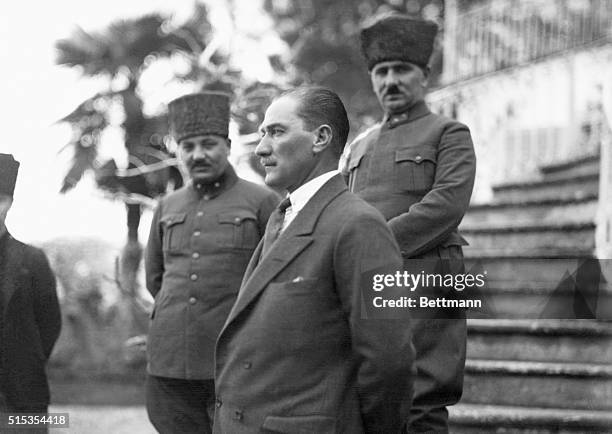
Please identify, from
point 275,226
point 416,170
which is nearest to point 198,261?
point 416,170

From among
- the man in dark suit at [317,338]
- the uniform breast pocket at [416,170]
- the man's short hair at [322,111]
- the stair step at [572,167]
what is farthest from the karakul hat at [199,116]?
the stair step at [572,167]

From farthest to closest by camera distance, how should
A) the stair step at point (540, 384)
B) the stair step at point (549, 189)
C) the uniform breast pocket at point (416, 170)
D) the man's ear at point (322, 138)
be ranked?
the stair step at point (549, 189), the stair step at point (540, 384), the uniform breast pocket at point (416, 170), the man's ear at point (322, 138)

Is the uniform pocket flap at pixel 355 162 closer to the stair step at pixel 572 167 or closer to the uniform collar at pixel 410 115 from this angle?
the uniform collar at pixel 410 115

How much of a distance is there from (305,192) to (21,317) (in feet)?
5.67

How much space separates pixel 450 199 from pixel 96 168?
6.80 m

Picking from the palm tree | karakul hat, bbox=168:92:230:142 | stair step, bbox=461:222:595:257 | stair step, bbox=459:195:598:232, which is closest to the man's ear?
karakul hat, bbox=168:92:230:142

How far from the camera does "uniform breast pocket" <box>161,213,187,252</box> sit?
12.8 ft

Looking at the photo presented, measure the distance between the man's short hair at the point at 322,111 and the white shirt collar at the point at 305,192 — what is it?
91mm

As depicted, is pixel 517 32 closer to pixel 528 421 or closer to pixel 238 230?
pixel 528 421

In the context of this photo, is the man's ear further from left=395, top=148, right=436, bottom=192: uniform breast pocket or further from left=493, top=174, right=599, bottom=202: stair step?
left=493, top=174, right=599, bottom=202: stair step

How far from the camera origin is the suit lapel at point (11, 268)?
3586mm

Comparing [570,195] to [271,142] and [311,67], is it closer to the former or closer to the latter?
[271,142]

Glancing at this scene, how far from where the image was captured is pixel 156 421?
3.76 metres

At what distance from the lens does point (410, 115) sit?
3.51 m
